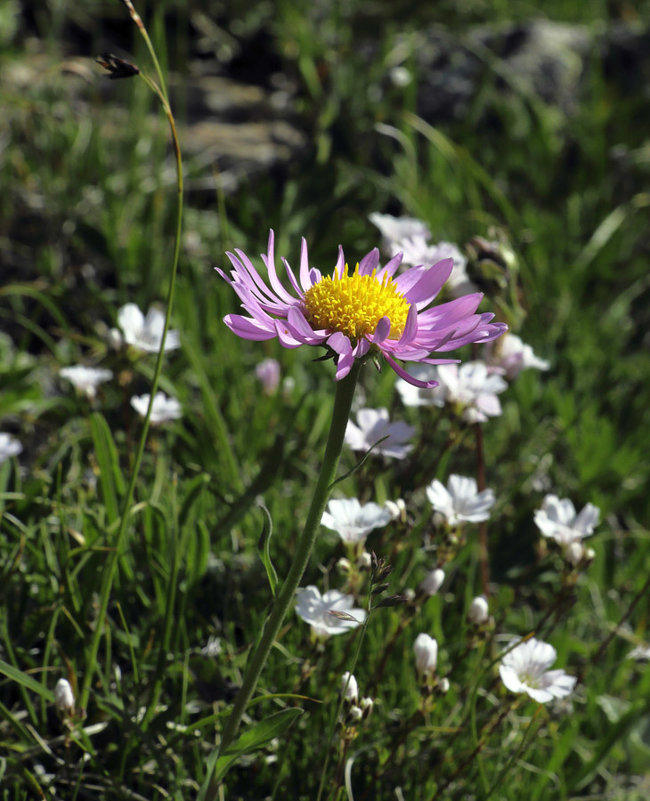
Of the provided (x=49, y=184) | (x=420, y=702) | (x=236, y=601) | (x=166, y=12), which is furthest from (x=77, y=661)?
(x=166, y=12)

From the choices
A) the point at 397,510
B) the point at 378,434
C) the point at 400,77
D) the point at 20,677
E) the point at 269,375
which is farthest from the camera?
the point at 400,77

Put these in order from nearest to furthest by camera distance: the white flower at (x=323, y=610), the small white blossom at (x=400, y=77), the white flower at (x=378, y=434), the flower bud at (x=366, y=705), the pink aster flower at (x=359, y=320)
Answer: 1. the pink aster flower at (x=359, y=320)
2. the flower bud at (x=366, y=705)
3. the white flower at (x=323, y=610)
4. the white flower at (x=378, y=434)
5. the small white blossom at (x=400, y=77)

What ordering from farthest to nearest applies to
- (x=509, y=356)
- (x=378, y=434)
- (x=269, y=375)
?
(x=269, y=375) < (x=509, y=356) < (x=378, y=434)

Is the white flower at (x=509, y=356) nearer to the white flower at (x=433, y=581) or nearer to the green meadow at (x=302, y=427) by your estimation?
the green meadow at (x=302, y=427)

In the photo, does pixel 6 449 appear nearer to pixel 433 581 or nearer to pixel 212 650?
pixel 212 650

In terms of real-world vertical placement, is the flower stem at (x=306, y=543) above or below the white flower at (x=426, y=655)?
above

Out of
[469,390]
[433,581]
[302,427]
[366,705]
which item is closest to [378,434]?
[469,390]

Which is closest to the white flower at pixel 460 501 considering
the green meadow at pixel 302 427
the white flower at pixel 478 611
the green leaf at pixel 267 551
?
the green meadow at pixel 302 427

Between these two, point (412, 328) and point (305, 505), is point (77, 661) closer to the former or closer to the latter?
point (305, 505)
